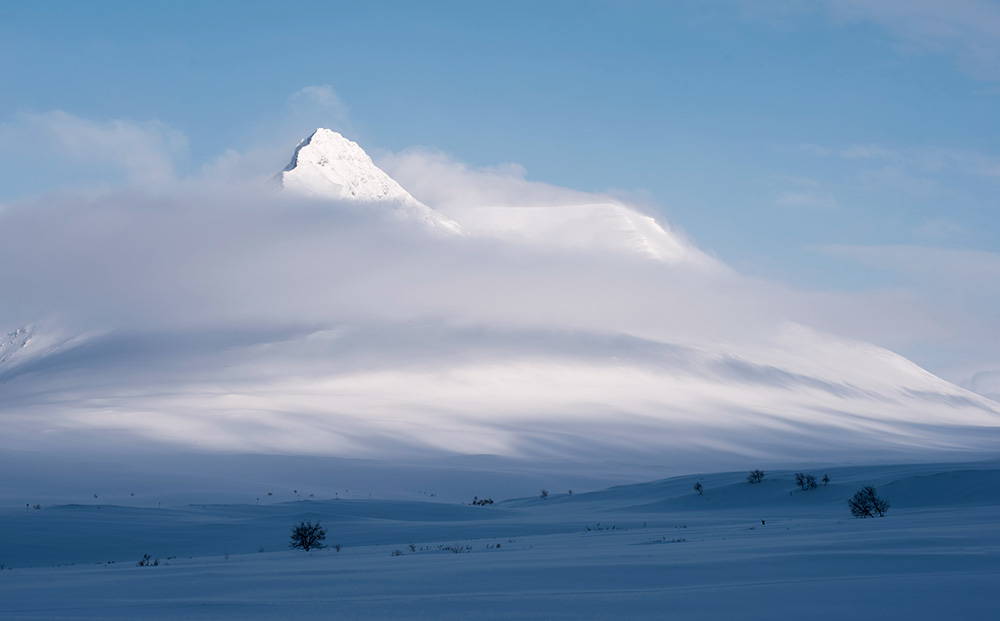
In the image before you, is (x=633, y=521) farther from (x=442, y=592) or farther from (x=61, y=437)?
(x=61, y=437)

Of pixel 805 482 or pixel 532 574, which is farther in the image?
pixel 805 482

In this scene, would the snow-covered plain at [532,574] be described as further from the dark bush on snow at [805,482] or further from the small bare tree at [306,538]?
the dark bush on snow at [805,482]

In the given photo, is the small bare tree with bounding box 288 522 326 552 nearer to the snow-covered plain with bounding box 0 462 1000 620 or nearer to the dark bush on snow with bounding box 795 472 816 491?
the snow-covered plain with bounding box 0 462 1000 620

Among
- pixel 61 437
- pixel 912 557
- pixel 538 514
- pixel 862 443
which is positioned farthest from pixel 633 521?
pixel 862 443

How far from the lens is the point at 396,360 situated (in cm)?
13962

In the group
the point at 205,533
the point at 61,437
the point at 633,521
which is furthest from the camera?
the point at 61,437

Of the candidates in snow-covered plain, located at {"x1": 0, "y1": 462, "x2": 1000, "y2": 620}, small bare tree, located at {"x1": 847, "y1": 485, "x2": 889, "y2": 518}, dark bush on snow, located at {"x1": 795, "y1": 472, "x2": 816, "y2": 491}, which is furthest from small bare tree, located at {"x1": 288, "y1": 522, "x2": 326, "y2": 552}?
dark bush on snow, located at {"x1": 795, "y1": 472, "x2": 816, "y2": 491}

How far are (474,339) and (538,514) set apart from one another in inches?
4700

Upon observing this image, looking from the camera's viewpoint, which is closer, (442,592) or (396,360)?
(442,592)

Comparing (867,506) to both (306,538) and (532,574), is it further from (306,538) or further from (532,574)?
(532,574)

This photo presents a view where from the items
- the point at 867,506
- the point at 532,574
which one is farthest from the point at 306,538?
the point at 867,506

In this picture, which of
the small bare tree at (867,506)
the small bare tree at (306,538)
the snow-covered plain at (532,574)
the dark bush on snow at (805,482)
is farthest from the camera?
the dark bush on snow at (805,482)

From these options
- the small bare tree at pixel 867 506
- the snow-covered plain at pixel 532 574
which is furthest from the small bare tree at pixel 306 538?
the small bare tree at pixel 867 506

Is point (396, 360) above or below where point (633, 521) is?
above
